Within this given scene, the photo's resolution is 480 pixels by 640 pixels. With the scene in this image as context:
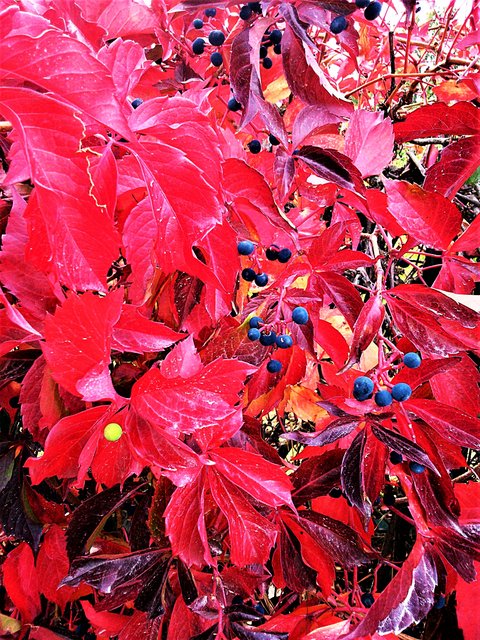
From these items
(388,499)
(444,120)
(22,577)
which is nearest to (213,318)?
(444,120)

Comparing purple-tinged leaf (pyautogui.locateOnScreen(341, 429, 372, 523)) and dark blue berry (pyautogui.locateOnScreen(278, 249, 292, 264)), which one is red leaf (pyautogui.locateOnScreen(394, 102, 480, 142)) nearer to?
dark blue berry (pyautogui.locateOnScreen(278, 249, 292, 264))

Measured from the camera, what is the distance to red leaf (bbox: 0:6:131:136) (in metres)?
0.34

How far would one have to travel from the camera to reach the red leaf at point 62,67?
1.12 ft

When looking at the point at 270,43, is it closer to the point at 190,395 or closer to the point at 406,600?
the point at 190,395

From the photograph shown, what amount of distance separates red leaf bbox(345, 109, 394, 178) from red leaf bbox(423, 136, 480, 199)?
6 centimetres

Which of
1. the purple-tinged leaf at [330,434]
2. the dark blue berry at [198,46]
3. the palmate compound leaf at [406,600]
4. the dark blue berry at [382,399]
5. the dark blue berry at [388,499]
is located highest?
the dark blue berry at [198,46]

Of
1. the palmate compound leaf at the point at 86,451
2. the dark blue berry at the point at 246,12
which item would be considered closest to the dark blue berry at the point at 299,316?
the palmate compound leaf at the point at 86,451

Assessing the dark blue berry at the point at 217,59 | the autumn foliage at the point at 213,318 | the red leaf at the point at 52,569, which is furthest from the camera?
the red leaf at the point at 52,569

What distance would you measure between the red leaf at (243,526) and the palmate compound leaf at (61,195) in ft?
0.93

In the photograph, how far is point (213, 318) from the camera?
2.08 ft

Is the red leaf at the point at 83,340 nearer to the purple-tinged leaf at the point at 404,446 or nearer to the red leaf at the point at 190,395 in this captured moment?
the red leaf at the point at 190,395

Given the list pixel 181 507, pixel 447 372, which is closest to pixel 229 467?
pixel 181 507

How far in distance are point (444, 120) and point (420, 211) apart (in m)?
0.14

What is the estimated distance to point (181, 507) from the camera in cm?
60
